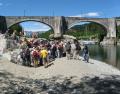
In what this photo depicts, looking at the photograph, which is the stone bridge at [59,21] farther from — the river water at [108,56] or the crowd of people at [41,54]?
the crowd of people at [41,54]

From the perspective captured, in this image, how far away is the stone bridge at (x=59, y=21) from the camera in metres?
120

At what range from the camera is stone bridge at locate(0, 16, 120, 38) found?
120 metres

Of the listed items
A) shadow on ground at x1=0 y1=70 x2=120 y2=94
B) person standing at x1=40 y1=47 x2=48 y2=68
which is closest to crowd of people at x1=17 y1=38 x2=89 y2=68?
person standing at x1=40 y1=47 x2=48 y2=68

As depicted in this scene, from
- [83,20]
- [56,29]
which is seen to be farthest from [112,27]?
[56,29]

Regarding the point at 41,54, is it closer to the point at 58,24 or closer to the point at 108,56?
the point at 108,56

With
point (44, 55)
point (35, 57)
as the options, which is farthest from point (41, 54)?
point (35, 57)

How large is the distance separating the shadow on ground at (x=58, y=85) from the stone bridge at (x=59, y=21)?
96.8m

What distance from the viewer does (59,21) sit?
125 metres

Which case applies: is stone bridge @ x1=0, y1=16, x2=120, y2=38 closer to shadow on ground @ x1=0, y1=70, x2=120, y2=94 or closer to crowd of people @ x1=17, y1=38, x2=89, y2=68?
→ crowd of people @ x1=17, y1=38, x2=89, y2=68

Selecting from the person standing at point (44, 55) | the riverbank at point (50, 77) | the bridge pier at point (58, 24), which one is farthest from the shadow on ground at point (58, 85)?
the bridge pier at point (58, 24)

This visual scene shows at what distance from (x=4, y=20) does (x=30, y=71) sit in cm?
9540

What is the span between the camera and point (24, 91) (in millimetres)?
18625

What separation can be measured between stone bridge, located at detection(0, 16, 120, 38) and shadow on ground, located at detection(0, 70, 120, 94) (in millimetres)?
96824

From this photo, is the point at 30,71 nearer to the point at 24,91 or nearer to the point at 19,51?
the point at 19,51
